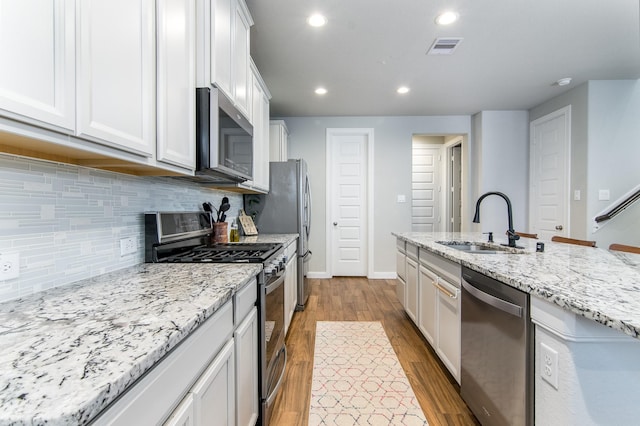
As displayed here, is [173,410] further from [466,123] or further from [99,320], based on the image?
[466,123]

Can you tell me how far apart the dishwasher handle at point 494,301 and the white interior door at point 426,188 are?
14.5 feet

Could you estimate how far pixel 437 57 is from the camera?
8.93 ft

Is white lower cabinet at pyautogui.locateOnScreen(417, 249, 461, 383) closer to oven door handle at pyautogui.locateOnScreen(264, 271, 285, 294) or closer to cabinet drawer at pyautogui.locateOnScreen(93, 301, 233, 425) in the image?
oven door handle at pyautogui.locateOnScreen(264, 271, 285, 294)

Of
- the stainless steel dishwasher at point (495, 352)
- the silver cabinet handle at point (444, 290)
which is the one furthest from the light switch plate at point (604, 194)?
the stainless steel dishwasher at point (495, 352)

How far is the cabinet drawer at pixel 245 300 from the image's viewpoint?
1.10m

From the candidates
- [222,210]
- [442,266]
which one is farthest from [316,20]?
[442,266]

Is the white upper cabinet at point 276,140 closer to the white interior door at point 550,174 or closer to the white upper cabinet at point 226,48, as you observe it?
the white upper cabinet at point 226,48

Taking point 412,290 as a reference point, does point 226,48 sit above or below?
above

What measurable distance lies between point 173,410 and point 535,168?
5.01 m

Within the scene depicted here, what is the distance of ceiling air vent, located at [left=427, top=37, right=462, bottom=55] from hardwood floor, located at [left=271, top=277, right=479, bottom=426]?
260 centimetres

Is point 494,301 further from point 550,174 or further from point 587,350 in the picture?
point 550,174

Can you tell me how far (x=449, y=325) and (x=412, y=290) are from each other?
0.76m

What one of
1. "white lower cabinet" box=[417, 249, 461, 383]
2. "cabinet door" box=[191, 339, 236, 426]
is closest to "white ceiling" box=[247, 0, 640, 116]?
"white lower cabinet" box=[417, 249, 461, 383]

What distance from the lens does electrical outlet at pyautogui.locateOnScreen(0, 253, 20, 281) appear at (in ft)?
2.70
